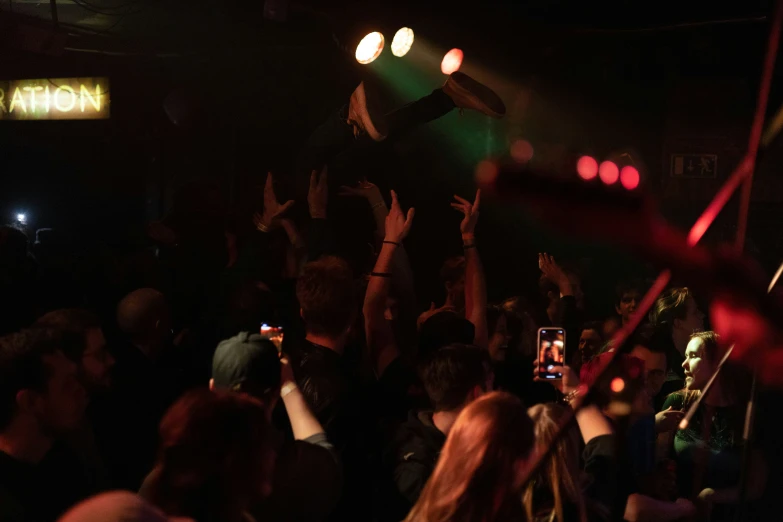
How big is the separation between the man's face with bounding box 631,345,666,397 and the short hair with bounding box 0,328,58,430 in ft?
9.73

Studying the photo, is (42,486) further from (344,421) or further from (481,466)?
(481,466)

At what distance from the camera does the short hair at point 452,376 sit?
3.46m

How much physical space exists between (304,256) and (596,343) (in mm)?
1963

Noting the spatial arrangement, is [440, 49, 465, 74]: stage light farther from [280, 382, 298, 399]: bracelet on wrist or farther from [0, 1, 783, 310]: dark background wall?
[280, 382, 298, 399]: bracelet on wrist

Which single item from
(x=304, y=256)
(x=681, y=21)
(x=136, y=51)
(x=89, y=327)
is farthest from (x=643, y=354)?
(x=136, y=51)

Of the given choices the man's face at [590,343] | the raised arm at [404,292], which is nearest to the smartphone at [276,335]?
the raised arm at [404,292]

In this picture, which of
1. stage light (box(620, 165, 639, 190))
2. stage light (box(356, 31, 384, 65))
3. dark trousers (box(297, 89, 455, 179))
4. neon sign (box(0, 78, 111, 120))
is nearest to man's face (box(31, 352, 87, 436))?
stage light (box(620, 165, 639, 190))

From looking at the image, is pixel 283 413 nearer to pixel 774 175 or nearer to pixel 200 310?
pixel 200 310

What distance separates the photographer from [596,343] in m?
5.52

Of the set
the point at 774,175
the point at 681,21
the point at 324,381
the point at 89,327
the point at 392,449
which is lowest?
the point at 392,449

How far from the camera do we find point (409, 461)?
11.0 ft

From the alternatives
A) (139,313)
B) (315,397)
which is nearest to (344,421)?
(315,397)

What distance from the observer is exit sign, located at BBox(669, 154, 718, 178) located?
855 centimetres

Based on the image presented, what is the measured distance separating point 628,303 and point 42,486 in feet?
16.2
